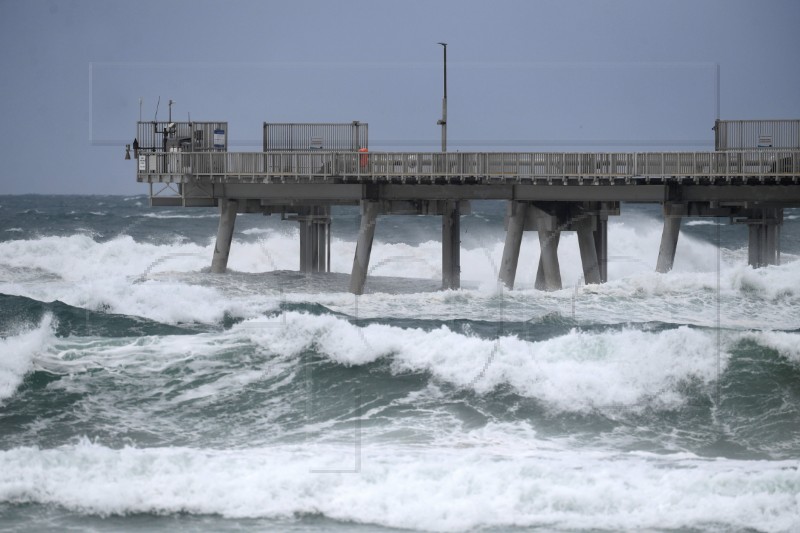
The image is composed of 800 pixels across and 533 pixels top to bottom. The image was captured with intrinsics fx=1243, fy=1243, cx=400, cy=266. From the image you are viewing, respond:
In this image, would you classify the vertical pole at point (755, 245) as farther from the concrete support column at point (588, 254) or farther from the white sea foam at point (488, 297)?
the concrete support column at point (588, 254)

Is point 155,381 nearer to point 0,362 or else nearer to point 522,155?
point 0,362

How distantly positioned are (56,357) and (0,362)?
1574 mm

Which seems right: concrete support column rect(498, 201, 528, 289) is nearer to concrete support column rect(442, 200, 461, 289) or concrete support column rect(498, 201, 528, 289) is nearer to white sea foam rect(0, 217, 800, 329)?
white sea foam rect(0, 217, 800, 329)

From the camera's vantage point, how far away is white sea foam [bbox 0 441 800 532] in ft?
70.2

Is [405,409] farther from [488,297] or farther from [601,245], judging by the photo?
[601,245]

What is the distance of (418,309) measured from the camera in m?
43.8

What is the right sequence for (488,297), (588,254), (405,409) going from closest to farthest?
(405,409) < (488,297) < (588,254)

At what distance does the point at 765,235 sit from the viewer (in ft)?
169

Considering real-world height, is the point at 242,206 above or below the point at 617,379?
above

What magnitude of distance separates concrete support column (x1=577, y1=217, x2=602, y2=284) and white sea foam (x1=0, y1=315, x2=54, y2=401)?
21.9 meters

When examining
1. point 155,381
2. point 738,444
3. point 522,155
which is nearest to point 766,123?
point 522,155

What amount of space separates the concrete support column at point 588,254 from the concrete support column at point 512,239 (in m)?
2.68

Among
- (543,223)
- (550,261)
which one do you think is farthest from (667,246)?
(543,223)

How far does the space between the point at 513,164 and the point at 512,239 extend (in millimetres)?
3519
